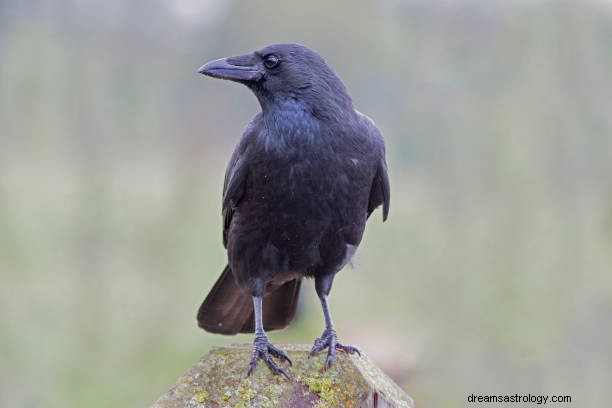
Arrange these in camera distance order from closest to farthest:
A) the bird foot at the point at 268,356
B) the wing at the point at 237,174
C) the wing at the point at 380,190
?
the bird foot at the point at 268,356
the wing at the point at 237,174
the wing at the point at 380,190

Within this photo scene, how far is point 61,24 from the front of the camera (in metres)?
6.43

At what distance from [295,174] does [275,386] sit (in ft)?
3.99

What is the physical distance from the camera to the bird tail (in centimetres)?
381

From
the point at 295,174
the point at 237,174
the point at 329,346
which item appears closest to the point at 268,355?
the point at 329,346

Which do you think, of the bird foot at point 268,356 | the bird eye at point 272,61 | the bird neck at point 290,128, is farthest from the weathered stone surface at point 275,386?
the bird eye at point 272,61

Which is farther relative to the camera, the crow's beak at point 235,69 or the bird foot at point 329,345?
the crow's beak at point 235,69

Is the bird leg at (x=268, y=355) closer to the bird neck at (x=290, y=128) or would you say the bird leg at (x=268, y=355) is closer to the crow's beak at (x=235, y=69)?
the bird neck at (x=290, y=128)

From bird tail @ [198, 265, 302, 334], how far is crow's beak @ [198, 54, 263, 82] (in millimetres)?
907

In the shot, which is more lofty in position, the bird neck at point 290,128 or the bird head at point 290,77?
the bird head at point 290,77

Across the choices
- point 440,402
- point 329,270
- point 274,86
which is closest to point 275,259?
point 329,270

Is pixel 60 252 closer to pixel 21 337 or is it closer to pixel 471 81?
pixel 21 337

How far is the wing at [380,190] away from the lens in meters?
3.70

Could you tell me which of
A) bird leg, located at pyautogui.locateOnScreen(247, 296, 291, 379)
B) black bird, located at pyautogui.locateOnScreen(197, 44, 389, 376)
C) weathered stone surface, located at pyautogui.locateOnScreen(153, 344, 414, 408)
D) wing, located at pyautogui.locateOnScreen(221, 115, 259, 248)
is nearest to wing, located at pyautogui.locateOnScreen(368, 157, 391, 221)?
black bird, located at pyautogui.locateOnScreen(197, 44, 389, 376)

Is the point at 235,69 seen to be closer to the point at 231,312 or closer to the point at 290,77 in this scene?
the point at 290,77
